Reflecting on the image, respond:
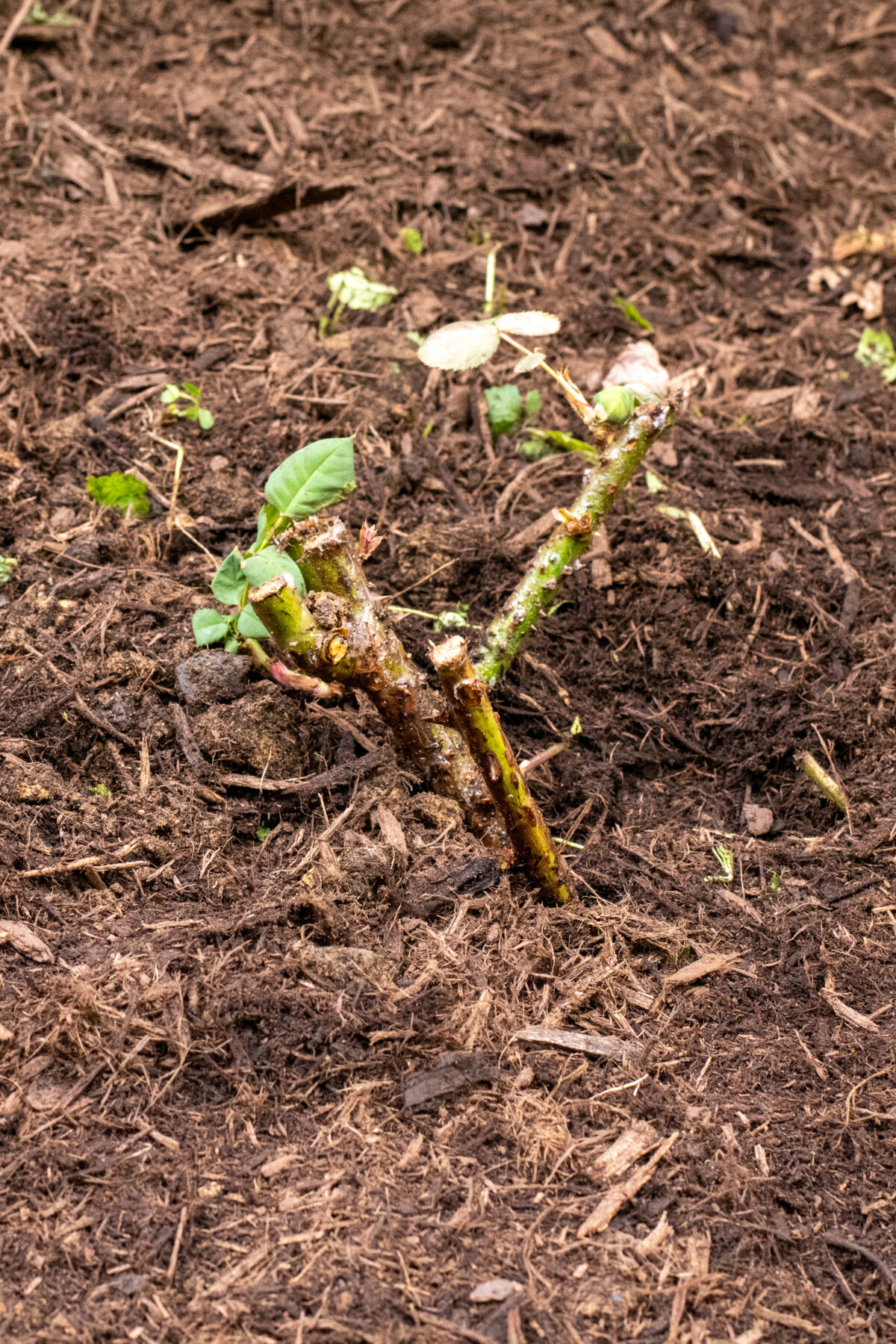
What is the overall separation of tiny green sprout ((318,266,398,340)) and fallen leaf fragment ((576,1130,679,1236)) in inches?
93.7

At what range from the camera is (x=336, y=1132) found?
1634 mm

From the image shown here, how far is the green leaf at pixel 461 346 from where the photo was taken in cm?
202

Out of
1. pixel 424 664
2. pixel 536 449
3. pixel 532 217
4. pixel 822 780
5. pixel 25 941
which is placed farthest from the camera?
pixel 532 217

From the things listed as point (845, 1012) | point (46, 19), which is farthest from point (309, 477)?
point (46, 19)

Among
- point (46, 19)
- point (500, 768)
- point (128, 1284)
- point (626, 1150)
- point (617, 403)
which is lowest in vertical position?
point (626, 1150)

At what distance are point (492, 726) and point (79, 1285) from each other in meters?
1.07

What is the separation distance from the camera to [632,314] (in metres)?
3.21

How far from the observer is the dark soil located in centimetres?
154

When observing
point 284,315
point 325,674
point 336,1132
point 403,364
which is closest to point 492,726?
point 325,674

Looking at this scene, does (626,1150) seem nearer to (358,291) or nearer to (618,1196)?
(618,1196)

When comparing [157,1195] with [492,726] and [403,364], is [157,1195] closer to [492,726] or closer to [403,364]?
[492,726]

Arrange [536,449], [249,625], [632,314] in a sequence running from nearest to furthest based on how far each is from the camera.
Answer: [249,625] → [536,449] → [632,314]

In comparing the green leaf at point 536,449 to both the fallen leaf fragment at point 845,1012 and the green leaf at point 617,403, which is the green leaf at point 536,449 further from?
the fallen leaf fragment at point 845,1012

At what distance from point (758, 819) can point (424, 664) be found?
33.2 inches
